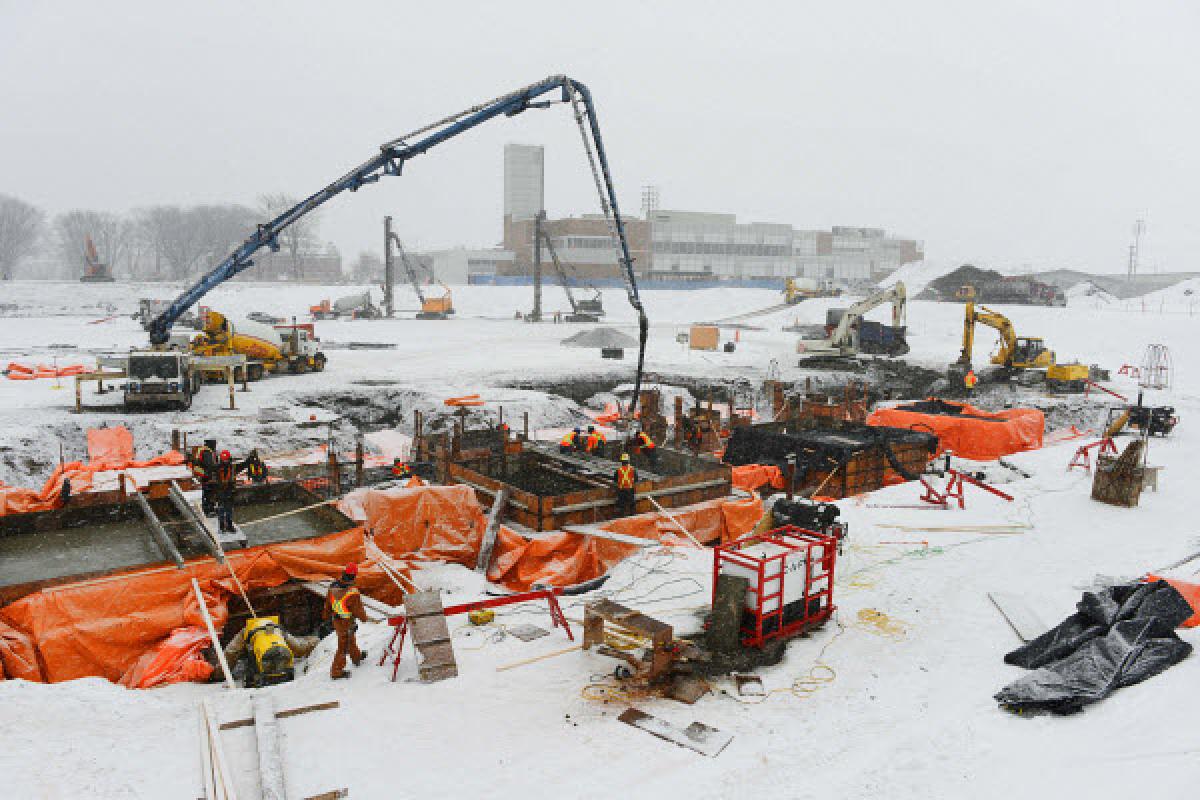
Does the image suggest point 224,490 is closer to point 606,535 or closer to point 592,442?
point 606,535

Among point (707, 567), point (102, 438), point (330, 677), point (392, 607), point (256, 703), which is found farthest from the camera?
point (102, 438)

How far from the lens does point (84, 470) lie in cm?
1455

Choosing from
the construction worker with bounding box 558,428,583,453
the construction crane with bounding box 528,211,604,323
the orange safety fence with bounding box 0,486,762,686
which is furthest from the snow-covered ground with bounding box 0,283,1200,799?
the construction crane with bounding box 528,211,604,323

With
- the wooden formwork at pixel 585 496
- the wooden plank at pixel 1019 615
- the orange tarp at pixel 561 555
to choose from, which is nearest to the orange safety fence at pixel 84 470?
the wooden formwork at pixel 585 496

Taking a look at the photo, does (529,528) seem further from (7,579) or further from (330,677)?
(7,579)

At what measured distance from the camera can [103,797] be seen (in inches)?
261

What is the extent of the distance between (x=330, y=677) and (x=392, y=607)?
8.95 ft

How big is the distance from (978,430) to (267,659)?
19.5 metres

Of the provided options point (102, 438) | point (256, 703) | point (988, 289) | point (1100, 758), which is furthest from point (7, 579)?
point (988, 289)

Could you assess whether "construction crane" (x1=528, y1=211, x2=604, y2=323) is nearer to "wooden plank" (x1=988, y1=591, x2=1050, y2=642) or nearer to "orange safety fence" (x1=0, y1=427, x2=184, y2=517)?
"orange safety fence" (x1=0, y1=427, x2=184, y2=517)

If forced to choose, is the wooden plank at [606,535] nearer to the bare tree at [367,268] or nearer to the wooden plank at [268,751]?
the wooden plank at [268,751]

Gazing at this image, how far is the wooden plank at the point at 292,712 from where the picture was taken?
779 centimetres

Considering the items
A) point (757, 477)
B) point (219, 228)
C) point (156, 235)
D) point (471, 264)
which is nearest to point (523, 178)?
point (471, 264)

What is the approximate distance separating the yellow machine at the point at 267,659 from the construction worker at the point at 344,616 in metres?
0.57
